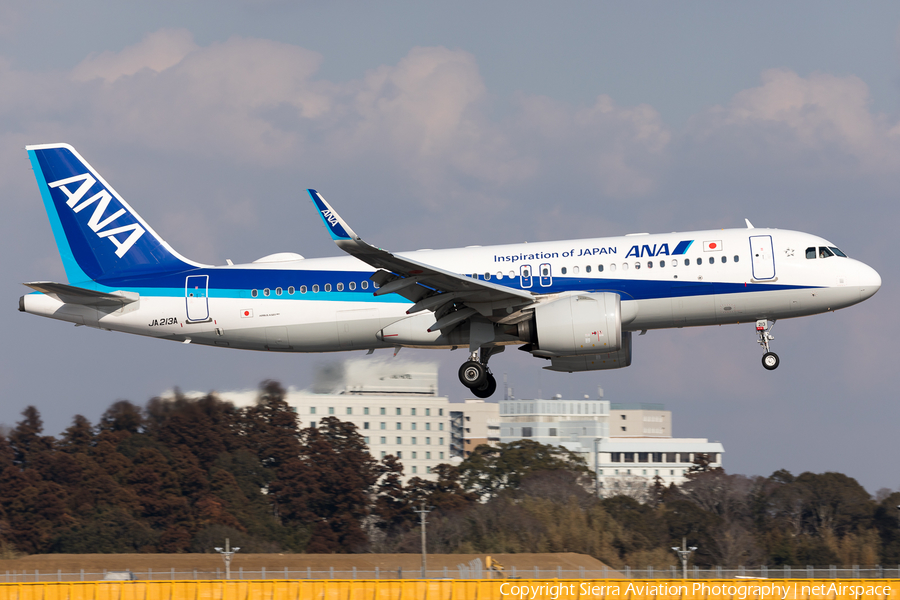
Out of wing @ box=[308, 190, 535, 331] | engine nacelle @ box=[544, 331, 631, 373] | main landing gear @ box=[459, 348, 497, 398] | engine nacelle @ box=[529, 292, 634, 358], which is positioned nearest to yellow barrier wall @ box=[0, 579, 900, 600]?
main landing gear @ box=[459, 348, 497, 398]

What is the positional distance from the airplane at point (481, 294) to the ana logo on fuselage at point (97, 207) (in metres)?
0.40

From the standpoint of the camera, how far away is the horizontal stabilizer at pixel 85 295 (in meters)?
32.6

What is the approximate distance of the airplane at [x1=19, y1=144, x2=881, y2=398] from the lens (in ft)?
101

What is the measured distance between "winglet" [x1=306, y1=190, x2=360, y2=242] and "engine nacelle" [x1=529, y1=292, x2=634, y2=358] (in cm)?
647

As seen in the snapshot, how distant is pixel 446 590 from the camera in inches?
1396

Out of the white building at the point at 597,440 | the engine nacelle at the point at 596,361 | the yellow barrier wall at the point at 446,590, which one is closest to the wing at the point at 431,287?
the engine nacelle at the point at 596,361

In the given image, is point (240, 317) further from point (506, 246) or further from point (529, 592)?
point (529, 592)

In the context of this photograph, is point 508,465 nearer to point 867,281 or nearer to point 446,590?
point 446,590

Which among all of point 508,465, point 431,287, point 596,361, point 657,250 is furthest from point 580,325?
point 508,465

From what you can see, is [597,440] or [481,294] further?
[597,440]

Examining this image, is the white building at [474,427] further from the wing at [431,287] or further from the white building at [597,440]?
the wing at [431,287]

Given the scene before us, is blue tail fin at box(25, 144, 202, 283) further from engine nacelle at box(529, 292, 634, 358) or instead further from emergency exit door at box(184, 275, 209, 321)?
engine nacelle at box(529, 292, 634, 358)

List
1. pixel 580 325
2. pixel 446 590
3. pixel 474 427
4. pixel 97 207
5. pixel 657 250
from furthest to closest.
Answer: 1. pixel 474 427
2. pixel 97 207
3. pixel 446 590
4. pixel 657 250
5. pixel 580 325

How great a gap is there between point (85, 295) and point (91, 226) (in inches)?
135
